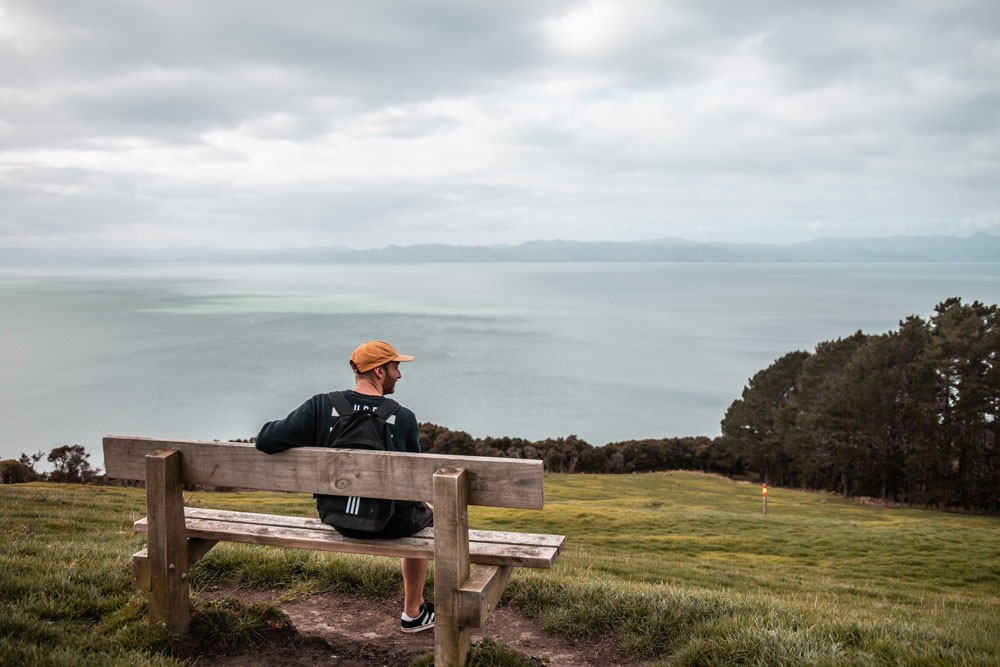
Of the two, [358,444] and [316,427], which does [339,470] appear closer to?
[358,444]

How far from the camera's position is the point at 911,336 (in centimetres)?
4916

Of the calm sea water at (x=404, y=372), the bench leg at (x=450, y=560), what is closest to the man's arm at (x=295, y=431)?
the bench leg at (x=450, y=560)

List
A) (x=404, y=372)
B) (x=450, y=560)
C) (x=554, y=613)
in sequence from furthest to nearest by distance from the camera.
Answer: (x=404, y=372) → (x=554, y=613) → (x=450, y=560)

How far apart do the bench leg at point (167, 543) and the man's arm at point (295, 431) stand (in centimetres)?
70

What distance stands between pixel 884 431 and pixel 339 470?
53.7 meters

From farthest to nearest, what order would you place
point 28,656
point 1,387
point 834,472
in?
point 1,387 → point 834,472 → point 28,656

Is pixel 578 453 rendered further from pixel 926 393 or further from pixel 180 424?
pixel 180 424

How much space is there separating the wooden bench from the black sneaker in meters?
0.76

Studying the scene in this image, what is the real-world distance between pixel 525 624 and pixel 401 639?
92 cm

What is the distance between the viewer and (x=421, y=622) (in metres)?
4.95

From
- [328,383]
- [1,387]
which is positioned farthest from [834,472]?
[1,387]

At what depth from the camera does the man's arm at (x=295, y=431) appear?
4.14 m

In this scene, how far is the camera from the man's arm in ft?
13.6

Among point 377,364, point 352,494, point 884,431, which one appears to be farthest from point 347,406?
point 884,431
